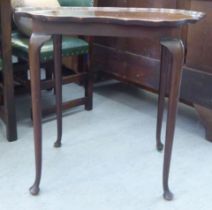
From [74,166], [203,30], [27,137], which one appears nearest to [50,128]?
[27,137]

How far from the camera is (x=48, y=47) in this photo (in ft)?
6.25

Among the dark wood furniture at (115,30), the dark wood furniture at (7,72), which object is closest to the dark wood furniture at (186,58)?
the dark wood furniture at (115,30)

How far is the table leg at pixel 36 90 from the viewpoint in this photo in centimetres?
123

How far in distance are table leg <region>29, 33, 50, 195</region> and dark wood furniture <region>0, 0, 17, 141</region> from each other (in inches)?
18.4

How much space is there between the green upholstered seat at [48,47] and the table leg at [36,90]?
0.62m

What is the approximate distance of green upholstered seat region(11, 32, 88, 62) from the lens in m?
1.88

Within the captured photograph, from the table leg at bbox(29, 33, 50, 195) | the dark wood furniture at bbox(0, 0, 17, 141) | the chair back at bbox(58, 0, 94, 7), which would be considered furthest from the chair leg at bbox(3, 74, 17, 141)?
the chair back at bbox(58, 0, 94, 7)

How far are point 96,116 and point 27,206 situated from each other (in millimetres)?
943

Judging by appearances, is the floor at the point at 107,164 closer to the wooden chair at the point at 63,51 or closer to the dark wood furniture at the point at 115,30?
the wooden chair at the point at 63,51

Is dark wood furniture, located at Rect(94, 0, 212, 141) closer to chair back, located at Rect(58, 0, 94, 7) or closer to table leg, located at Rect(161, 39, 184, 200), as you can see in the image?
chair back, located at Rect(58, 0, 94, 7)

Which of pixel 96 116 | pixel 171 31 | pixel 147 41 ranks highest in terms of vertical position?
pixel 171 31

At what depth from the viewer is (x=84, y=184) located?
1459mm

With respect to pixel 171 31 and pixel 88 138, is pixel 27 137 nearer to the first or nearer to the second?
pixel 88 138

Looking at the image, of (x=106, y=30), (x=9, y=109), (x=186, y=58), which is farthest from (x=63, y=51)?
(x=106, y=30)
